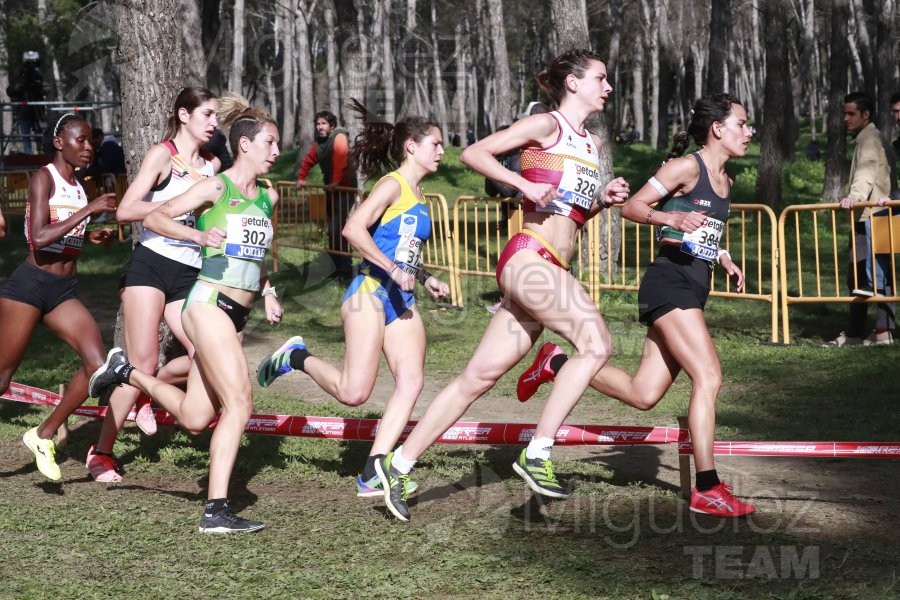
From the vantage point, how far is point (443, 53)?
69.9 meters

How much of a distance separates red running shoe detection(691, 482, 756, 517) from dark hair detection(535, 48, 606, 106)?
218cm

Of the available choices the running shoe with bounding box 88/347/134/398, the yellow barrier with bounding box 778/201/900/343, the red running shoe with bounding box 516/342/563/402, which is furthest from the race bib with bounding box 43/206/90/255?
the yellow barrier with bounding box 778/201/900/343

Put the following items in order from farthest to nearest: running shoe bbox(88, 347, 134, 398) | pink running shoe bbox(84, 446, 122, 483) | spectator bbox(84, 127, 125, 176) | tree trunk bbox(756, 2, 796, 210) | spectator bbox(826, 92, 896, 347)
Answer: tree trunk bbox(756, 2, 796, 210) < spectator bbox(84, 127, 125, 176) < spectator bbox(826, 92, 896, 347) < pink running shoe bbox(84, 446, 122, 483) < running shoe bbox(88, 347, 134, 398)

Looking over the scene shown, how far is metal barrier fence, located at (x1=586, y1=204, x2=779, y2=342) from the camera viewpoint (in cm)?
1094

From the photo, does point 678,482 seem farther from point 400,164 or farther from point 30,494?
point 30,494

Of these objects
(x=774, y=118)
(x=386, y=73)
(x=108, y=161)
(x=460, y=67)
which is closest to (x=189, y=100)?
(x=108, y=161)

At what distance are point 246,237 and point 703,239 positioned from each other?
2382 mm

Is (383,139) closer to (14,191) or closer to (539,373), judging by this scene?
(539,373)

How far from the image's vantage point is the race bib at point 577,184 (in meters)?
5.45

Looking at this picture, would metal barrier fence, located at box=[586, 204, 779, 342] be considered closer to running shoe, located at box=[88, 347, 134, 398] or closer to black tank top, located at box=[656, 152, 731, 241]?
black tank top, located at box=[656, 152, 731, 241]

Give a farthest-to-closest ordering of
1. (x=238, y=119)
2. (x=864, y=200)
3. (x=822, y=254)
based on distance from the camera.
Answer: (x=822, y=254)
(x=864, y=200)
(x=238, y=119)

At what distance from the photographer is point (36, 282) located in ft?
21.7

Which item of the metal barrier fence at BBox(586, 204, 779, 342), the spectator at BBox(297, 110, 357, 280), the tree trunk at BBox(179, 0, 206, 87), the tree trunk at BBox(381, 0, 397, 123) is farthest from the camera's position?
the tree trunk at BBox(381, 0, 397, 123)

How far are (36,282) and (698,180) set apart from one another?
3.99 m
